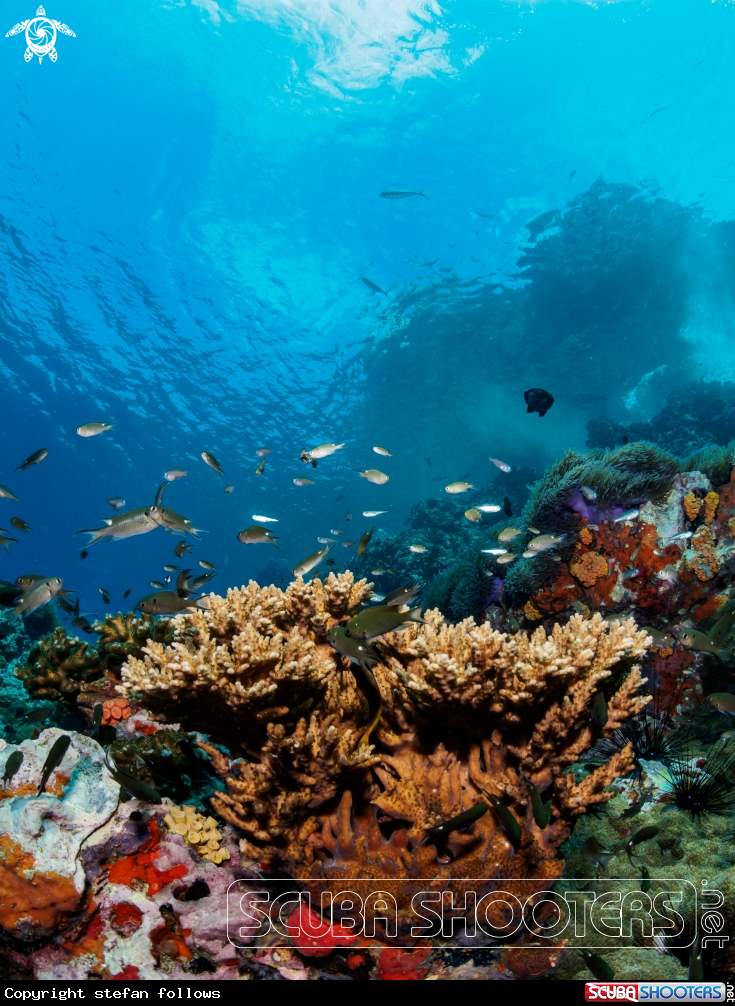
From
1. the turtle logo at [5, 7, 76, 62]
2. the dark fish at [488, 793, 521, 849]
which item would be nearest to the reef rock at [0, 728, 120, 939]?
the dark fish at [488, 793, 521, 849]

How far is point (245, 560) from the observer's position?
106 meters


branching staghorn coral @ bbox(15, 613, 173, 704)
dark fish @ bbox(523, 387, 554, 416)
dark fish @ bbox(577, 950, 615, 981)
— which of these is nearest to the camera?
dark fish @ bbox(577, 950, 615, 981)

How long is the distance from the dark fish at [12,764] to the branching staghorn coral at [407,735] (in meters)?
0.87

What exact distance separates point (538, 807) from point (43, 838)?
2.94m

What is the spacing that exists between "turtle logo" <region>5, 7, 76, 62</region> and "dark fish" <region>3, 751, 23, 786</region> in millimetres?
35240

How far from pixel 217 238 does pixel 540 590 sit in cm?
3506

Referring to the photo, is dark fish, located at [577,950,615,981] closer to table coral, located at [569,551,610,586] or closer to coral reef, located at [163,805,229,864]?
coral reef, located at [163,805,229,864]

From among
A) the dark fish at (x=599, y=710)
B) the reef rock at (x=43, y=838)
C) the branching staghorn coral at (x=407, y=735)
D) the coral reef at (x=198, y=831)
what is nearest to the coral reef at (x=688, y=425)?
the dark fish at (x=599, y=710)

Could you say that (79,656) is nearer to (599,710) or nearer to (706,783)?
(599,710)

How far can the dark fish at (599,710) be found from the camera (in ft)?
8.56

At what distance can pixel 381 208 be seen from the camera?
91.2 ft

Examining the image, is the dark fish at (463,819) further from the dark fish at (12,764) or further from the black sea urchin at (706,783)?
the black sea urchin at (706,783)

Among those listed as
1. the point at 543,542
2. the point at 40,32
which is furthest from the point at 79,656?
the point at 40,32

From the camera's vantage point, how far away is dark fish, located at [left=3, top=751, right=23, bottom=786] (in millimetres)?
2724
